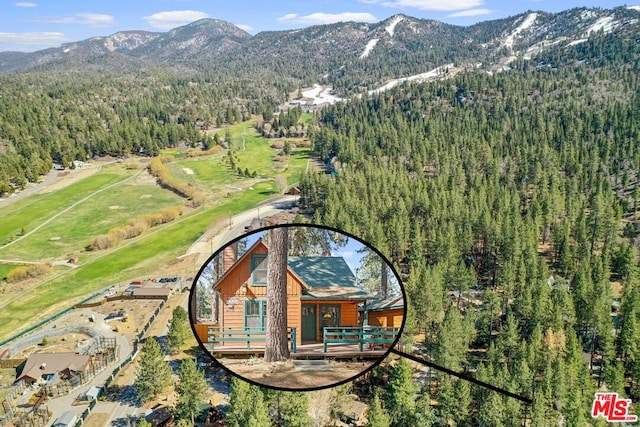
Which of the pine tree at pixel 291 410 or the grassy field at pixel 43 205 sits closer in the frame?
the pine tree at pixel 291 410

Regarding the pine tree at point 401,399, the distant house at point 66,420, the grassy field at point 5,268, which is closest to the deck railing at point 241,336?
the pine tree at point 401,399

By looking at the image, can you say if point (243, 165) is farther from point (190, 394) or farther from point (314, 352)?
point (314, 352)

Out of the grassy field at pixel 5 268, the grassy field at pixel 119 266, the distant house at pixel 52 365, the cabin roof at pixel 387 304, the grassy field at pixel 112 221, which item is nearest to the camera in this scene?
the cabin roof at pixel 387 304

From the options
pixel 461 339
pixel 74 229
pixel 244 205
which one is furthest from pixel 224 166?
pixel 461 339

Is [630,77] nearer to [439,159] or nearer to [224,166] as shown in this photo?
[439,159]

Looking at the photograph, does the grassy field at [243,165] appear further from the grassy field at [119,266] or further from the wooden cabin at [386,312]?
the wooden cabin at [386,312]

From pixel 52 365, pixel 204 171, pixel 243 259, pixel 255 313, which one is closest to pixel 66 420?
pixel 52 365

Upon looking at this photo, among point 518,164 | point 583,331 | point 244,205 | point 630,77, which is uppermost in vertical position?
point 630,77
